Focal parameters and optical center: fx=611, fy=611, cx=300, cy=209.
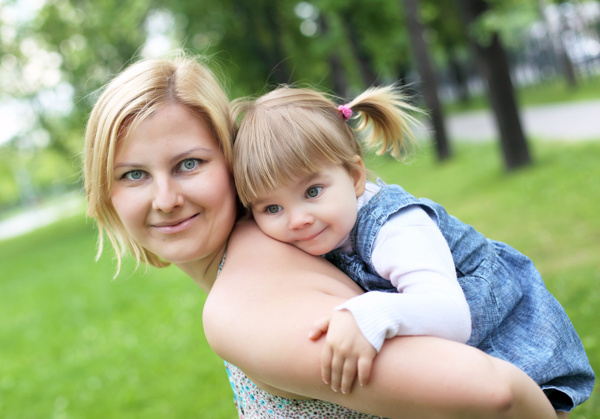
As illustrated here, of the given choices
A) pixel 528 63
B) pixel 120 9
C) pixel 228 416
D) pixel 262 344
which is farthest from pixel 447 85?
pixel 262 344

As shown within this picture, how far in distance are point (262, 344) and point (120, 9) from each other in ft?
73.9

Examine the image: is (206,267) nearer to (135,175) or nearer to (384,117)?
(135,175)

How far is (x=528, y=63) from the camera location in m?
31.7

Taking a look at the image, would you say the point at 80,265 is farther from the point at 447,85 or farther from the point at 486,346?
the point at 447,85

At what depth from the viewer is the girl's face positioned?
1939 millimetres

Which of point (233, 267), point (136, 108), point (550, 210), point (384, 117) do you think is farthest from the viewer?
point (550, 210)

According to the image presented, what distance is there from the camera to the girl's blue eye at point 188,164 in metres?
1.93

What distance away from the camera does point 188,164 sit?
1.94 metres

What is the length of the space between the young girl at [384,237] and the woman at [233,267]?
0.31 ft

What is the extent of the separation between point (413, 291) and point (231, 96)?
14.9 meters

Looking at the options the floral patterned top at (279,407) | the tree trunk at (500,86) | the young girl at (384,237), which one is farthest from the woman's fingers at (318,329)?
the tree trunk at (500,86)

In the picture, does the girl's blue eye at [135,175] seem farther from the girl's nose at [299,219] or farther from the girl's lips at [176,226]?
Answer: the girl's nose at [299,219]

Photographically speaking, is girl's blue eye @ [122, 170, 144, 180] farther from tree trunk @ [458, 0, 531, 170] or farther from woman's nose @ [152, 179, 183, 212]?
tree trunk @ [458, 0, 531, 170]

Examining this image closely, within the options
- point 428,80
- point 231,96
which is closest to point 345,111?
point 231,96
